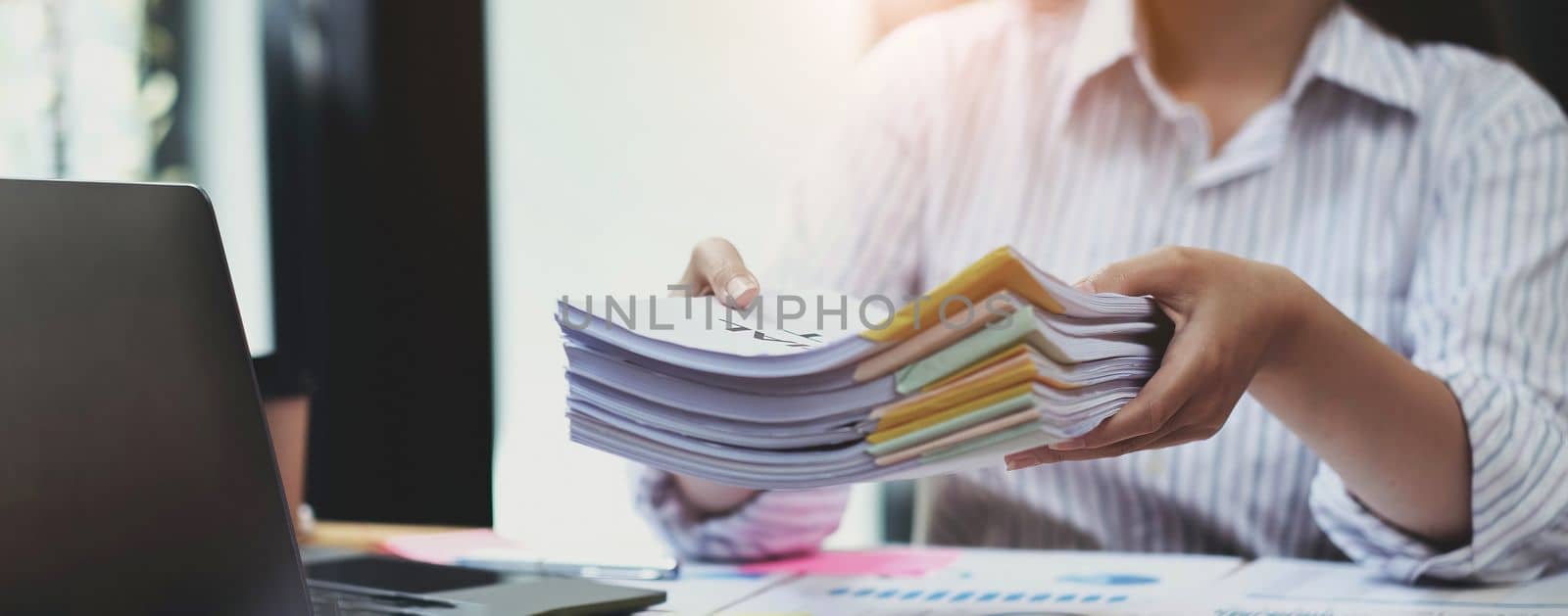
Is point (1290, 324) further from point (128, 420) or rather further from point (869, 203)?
point (869, 203)

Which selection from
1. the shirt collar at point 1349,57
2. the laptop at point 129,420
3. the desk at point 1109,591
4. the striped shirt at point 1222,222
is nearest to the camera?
the laptop at point 129,420

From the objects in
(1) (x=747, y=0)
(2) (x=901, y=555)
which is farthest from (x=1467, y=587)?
(1) (x=747, y=0)

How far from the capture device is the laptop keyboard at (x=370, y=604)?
0.67 meters

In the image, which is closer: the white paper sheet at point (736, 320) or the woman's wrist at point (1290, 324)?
the white paper sheet at point (736, 320)

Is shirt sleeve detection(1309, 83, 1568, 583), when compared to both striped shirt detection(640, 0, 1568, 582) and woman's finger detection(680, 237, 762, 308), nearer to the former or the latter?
striped shirt detection(640, 0, 1568, 582)

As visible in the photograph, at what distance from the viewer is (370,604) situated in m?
0.70

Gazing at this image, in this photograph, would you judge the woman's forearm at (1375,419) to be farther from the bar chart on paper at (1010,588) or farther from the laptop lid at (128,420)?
the laptop lid at (128,420)

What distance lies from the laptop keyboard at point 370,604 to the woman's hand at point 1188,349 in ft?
1.09

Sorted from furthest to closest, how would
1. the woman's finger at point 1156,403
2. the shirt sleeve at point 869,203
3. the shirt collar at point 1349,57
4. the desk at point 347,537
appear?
the shirt sleeve at point 869,203 → the shirt collar at point 1349,57 → the desk at point 347,537 → the woman's finger at point 1156,403

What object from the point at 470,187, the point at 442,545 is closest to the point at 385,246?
the point at 470,187

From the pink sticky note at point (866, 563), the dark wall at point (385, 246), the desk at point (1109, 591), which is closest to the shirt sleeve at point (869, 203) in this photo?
the pink sticky note at point (866, 563)

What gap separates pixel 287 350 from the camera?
1.91m

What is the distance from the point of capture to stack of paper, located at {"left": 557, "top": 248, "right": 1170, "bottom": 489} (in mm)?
484

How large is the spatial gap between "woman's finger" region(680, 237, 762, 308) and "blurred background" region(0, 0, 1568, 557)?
1.22 metres
